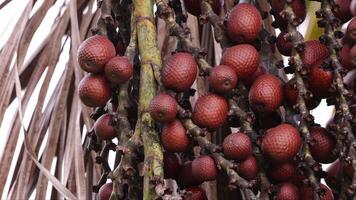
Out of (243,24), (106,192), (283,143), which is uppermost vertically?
(243,24)

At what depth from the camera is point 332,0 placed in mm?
1197

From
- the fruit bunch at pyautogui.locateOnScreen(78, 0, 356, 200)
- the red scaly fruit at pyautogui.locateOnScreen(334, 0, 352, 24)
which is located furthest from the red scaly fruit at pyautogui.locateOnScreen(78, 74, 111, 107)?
the red scaly fruit at pyautogui.locateOnScreen(334, 0, 352, 24)

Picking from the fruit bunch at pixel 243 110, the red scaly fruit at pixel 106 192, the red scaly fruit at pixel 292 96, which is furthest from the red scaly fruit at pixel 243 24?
the red scaly fruit at pixel 106 192

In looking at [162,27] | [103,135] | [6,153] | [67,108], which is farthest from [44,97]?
[103,135]

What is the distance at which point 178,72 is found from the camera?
1083mm

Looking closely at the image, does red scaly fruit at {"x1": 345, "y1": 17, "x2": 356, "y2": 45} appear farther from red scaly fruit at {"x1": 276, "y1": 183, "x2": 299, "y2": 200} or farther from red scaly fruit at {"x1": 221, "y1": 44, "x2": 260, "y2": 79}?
red scaly fruit at {"x1": 276, "y1": 183, "x2": 299, "y2": 200}

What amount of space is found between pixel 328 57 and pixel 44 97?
3.15ft

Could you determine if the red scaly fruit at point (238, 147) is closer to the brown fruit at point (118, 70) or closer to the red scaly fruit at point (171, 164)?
the red scaly fruit at point (171, 164)

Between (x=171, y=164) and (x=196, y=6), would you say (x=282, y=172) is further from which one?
(x=196, y=6)

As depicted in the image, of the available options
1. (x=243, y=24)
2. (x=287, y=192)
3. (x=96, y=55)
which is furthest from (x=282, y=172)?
(x=96, y=55)

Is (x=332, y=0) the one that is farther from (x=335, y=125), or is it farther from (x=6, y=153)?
(x=6, y=153)

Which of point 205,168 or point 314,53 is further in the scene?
point 314,53

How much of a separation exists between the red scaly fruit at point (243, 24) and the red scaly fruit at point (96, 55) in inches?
7.9

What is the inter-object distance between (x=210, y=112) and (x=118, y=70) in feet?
0.53
